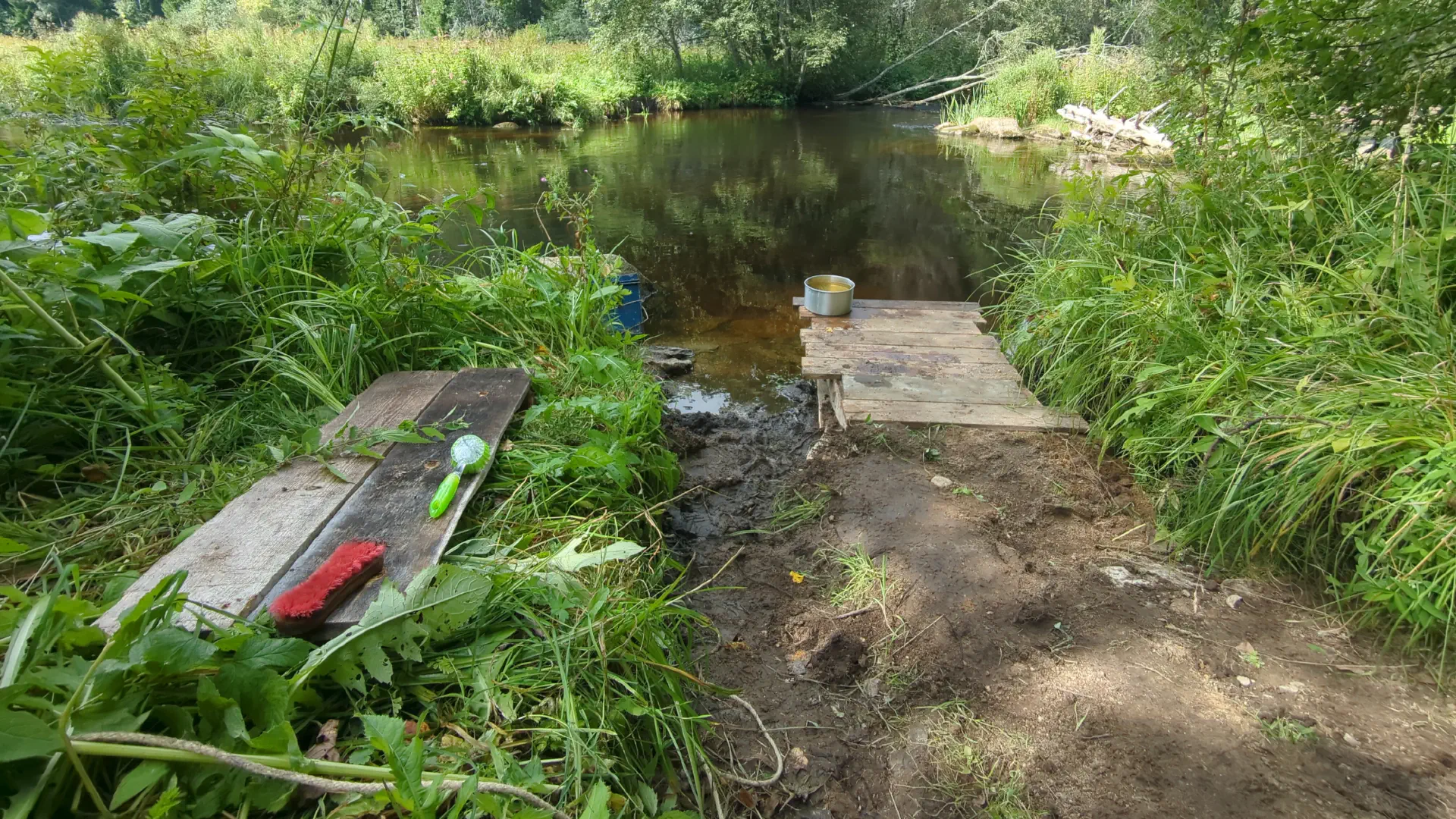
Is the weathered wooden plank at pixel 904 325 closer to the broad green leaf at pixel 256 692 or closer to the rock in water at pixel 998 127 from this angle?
the broad green leaf at pixel 256 692

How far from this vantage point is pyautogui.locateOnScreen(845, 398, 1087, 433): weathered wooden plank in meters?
3.03

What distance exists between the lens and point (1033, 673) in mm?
1875

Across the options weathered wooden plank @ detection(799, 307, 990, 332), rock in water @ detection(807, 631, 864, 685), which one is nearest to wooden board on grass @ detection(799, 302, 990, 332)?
weathered wooden plank @ detection(799, 307, 990, 332)

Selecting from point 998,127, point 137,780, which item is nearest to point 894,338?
point 137,780

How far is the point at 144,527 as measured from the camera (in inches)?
57.8

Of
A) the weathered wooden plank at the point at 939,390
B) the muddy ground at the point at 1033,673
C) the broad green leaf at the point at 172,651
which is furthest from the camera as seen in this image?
the weathered wooden plank at the point at 939,390

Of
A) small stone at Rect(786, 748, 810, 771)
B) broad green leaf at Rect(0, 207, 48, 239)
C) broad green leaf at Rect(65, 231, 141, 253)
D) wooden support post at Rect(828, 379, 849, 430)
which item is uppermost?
broad green leaf at Rect(0, 207, 48, 239)

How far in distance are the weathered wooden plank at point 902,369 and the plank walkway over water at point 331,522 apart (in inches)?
76.3

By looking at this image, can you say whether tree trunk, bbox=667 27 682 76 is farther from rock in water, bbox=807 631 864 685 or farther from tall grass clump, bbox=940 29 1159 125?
rock in water, bbox=807 631 864 685

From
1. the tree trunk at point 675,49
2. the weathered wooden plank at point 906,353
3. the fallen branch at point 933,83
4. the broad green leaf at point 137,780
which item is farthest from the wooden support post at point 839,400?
the tree trunk at point 675,49

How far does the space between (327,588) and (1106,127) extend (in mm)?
14213

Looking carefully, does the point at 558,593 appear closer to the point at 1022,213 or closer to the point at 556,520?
the point at 556,520

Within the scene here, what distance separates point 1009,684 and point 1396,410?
135 centimetres

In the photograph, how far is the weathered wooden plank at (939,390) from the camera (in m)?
3.28
